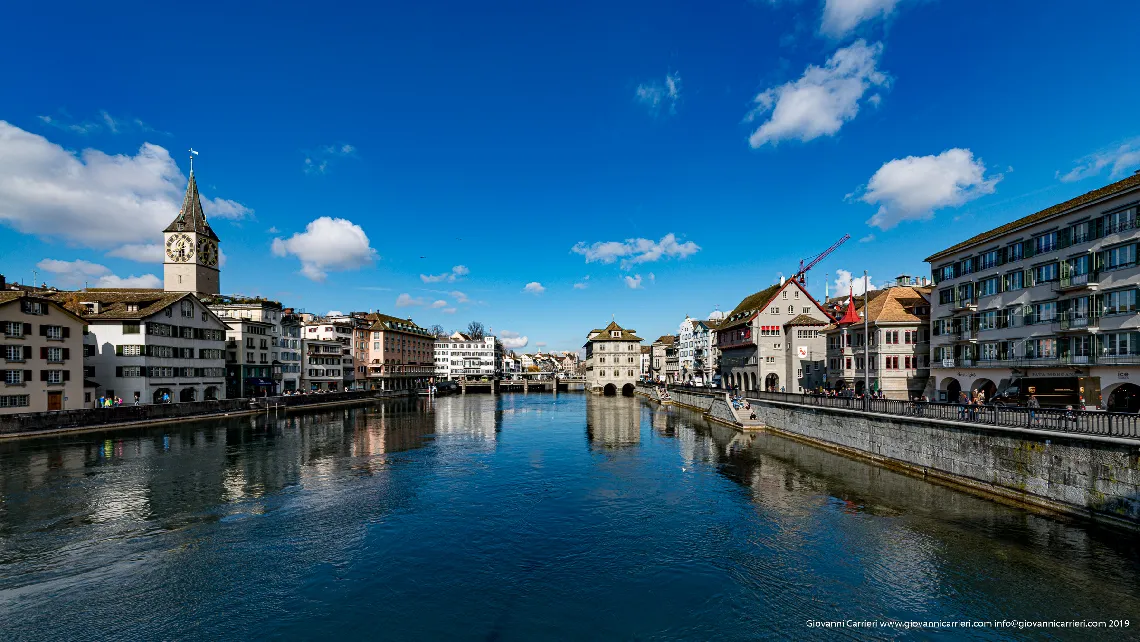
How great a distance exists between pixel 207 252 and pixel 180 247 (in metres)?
4.70

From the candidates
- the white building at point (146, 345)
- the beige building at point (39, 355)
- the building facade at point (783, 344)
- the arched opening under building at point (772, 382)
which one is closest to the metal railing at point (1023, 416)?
the building facade at point (783, 344)

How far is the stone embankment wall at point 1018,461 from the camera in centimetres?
2119

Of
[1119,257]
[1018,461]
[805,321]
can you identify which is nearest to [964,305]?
[1119,257]

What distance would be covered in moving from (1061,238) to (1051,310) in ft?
17.2

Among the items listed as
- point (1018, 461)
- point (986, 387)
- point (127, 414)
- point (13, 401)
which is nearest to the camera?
point (1018, 461)

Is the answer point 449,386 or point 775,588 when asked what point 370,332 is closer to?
point 449,386

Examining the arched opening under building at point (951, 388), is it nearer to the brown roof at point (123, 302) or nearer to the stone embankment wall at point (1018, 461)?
the stone embankment wall at point (1018, 461)

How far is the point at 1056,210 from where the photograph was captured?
38.0m

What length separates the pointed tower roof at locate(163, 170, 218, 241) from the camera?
10491 cm

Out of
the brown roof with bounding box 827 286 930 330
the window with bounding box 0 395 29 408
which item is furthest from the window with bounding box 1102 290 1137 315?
the window with bounding box 0 395 29 408

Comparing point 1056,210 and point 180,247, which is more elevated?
point 180,247

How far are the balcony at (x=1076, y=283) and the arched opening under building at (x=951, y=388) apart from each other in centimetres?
1475

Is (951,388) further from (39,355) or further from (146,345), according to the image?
(146,345)

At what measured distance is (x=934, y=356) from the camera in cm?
5112
